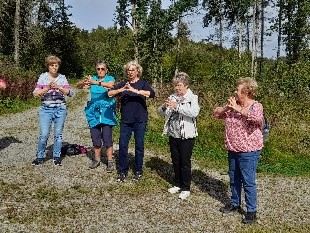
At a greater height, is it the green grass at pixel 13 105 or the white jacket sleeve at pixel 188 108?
the white jacket sleeve at pixel 188 108

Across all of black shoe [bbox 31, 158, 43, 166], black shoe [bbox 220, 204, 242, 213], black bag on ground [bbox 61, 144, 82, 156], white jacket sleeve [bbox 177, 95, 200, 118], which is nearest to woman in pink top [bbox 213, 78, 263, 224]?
black shoe [bbox 220, 204, 242, 213]

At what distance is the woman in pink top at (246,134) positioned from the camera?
18.8 ft

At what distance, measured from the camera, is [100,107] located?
7.72 metres

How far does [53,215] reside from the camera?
232 inches

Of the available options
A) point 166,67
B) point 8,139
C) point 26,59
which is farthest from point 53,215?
point 26,59

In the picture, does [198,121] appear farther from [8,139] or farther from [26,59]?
[26,59]

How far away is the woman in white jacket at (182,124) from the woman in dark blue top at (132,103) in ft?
1.45

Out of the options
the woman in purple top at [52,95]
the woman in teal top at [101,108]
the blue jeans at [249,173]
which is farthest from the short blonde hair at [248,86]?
the woman in purple top at [52,95]

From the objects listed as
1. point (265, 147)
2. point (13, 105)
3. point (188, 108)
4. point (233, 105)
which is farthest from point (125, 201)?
point (13, 105)

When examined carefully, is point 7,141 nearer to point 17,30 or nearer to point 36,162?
point 36,162

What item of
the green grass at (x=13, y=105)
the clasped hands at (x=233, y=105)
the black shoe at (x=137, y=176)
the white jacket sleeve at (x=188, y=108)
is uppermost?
the clasped hands at (x=233, y=105)

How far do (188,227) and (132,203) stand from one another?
114 cm

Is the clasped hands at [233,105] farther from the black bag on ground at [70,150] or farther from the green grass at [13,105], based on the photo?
the green grass at [13,105]

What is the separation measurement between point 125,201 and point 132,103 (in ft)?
5.37
